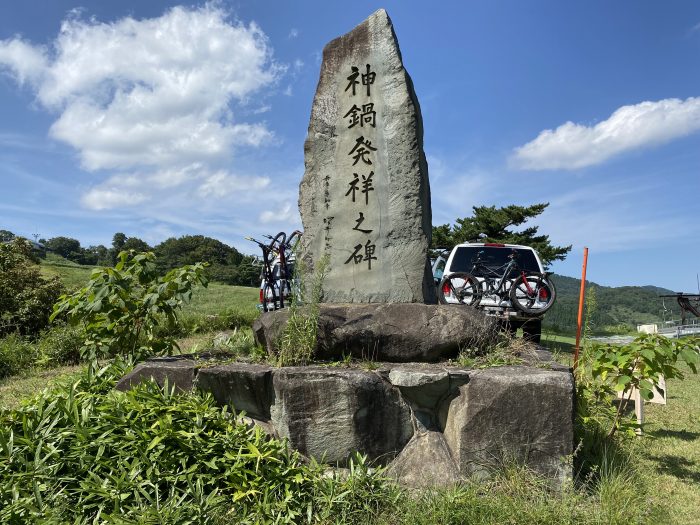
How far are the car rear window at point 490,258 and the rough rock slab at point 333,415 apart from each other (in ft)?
16.8

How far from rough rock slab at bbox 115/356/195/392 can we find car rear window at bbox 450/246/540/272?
5.31 metres

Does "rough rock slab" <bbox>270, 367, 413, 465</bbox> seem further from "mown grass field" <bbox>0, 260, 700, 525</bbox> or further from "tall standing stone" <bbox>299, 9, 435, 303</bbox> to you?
"tall standing stone" <bbox>299, 9, 435, 303</bbox>

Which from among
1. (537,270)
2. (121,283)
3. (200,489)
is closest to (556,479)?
(200,489)

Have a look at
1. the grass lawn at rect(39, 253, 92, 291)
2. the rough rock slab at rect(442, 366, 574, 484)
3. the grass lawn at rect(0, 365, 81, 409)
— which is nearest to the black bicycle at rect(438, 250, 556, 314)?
the rough rock slab at rect(442, 366, 574, 484)

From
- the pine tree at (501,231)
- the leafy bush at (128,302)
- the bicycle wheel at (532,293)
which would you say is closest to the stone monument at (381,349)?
the leafy bush at (128,302)

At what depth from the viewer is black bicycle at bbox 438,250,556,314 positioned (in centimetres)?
702

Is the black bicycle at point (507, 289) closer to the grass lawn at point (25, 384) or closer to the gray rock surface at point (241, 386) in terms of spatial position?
the gray rock surface at point (241, 386)

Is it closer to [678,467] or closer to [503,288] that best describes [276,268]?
[503,288]

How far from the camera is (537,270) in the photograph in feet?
26.8

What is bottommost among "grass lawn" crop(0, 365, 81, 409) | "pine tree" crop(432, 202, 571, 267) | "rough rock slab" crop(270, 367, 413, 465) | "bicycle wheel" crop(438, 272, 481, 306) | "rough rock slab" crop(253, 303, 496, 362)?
"grass lawn" crop(0, 365, 81, 409)

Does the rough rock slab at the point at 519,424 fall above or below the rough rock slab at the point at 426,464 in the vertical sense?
above

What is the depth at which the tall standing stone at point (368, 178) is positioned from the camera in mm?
4641

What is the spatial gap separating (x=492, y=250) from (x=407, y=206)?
427 centimetres

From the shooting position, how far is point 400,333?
4.01m
